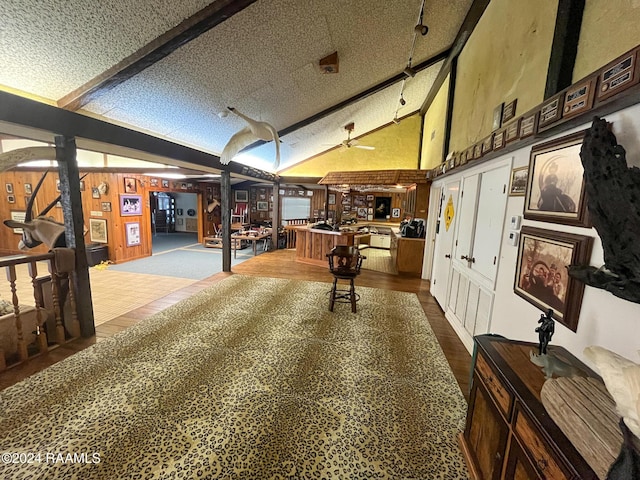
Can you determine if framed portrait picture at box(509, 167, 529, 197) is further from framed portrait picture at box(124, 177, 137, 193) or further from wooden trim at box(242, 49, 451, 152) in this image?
framed portrait picture at box(124, 177, 137, 193)

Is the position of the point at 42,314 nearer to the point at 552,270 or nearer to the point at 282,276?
the point at 282,276

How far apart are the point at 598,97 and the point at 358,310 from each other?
124 inches

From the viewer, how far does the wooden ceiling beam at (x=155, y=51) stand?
2.03 m

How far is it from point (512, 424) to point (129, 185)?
838cm

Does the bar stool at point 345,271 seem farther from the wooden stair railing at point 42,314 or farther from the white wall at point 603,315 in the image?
the wooden stair railing at point 42,314

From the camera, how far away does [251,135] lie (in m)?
3.16

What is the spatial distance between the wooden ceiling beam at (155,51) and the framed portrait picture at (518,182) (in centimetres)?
262

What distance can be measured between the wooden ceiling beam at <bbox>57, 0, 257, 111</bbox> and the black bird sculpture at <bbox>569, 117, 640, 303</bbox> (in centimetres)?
255

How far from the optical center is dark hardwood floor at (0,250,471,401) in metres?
2.35

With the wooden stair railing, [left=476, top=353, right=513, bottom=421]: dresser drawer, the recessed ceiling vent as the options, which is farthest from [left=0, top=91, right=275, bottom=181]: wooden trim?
[left=476, top=353, right=513, bottom=421]: dresser drawer

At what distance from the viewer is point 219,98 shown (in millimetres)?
3178

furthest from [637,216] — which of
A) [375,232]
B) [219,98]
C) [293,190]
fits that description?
[293,190]

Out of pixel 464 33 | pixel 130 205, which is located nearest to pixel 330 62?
pixel 464 33

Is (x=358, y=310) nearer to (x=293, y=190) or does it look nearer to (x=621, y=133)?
(x=621, y=133)
